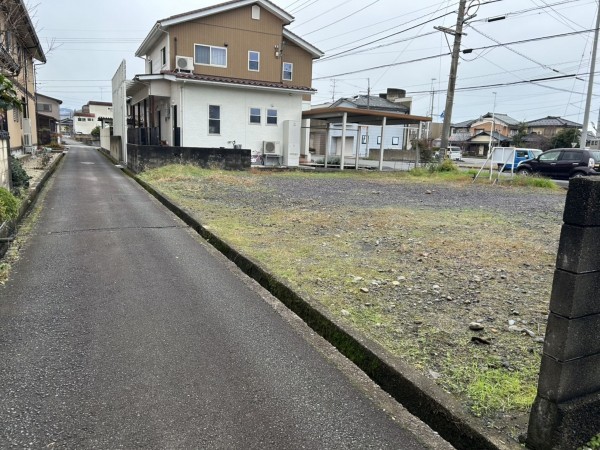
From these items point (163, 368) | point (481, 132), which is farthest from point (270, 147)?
point (481, 132)

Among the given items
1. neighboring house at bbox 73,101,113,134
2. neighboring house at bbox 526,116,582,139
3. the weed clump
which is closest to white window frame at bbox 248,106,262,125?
the weed clump

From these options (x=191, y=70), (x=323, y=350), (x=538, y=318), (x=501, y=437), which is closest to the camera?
(x=501, y=437)

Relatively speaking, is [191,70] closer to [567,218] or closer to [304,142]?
[304,142]

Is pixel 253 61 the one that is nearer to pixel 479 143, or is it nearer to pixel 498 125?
pixel 479 143

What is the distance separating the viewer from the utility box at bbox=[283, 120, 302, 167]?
2111 centimetres

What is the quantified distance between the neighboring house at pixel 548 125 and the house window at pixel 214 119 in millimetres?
56067

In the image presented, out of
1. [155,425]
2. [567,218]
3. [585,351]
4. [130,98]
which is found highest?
[130,98]

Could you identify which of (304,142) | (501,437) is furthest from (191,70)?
(501,437)

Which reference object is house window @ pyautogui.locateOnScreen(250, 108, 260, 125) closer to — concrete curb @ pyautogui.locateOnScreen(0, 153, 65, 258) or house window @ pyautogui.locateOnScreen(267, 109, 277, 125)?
house window @ pyautogui.locateOnScreen(267, 109, 277, 125)

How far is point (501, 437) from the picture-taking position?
224cm

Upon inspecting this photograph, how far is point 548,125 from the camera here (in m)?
63.9

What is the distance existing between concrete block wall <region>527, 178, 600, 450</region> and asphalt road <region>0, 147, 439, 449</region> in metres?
0.67

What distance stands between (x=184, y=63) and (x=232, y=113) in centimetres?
288

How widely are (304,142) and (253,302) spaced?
69.8 ft
